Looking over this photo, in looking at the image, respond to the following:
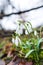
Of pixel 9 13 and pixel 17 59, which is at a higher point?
pixel 9 13

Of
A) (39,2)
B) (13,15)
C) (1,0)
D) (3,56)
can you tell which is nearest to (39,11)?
(39,2)

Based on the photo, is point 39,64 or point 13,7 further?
point 13,7

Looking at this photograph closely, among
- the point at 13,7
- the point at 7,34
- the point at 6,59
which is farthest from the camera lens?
the point at 13,7

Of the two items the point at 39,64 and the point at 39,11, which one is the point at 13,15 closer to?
the point at 39,11

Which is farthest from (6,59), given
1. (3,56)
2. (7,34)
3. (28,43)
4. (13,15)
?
(13,15)

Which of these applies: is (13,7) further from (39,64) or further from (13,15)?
(39,64)

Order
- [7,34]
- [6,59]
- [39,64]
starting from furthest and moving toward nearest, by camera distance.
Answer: [7,34], [6,59], [39,64]

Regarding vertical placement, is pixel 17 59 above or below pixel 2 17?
below

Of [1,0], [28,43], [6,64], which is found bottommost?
[6,64]

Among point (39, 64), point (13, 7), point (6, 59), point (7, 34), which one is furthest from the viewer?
point (13, 7)
